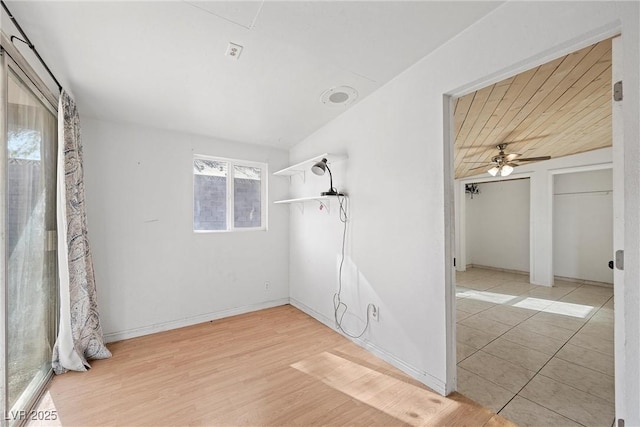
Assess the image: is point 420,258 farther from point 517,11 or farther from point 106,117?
point 106,117

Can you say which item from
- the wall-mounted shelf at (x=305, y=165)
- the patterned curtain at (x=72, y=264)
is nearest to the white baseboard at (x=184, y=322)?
the patterned curtain at (x=72, y=264)

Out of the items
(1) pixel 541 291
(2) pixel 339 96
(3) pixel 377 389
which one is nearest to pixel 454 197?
(2) pixel 339 96

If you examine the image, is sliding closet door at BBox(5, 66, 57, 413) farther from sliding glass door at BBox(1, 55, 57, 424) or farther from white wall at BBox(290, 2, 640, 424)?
white wall at BBox(290, 2, 640, 424)

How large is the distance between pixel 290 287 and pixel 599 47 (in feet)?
12.8

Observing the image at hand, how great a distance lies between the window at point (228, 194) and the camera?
3320mm

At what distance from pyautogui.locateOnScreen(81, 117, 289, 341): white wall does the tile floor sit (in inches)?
108

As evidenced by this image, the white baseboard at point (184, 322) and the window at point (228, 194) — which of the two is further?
the window at point (228, 194)

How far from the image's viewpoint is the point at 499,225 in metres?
6.26

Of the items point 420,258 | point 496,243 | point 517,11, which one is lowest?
point 496,243

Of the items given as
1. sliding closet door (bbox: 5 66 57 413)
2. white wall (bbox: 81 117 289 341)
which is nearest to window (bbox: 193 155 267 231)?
white wall (bbox: 81 117 289 341)

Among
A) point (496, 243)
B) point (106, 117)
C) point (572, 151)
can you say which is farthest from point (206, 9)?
point (496, 243)

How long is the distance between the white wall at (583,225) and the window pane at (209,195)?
650cm

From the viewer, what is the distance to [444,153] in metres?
1.81

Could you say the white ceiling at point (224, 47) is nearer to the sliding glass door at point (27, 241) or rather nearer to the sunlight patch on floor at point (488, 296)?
the sliding glass door at point (27, 241)
